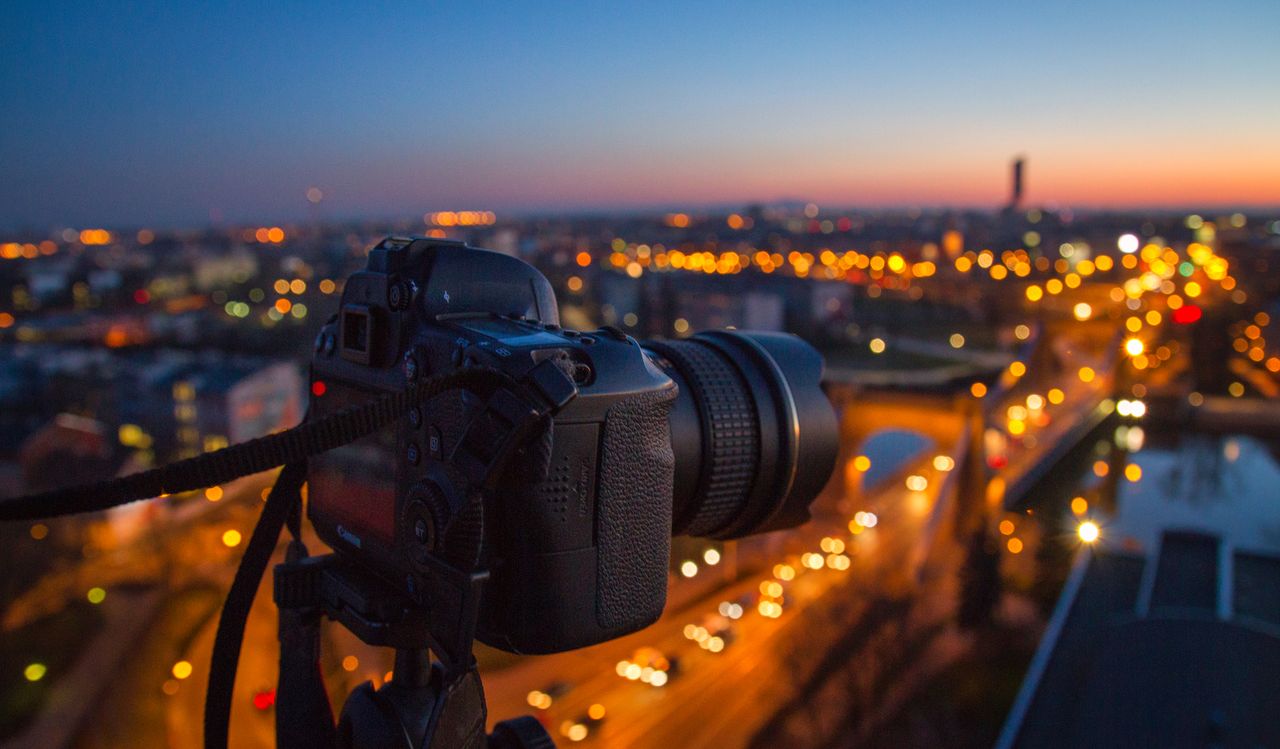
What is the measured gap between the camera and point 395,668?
52cm

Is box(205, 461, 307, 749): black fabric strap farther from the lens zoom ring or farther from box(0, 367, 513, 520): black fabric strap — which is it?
the lens zoom ring

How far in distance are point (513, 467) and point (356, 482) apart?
0.16 meters

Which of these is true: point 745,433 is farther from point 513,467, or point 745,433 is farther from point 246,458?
point 246,458

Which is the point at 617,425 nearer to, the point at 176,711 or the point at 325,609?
the point at 325,609

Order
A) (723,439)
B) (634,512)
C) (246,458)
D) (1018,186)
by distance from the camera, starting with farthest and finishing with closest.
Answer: (1018,186) → (723,439) → (634,512) → (246,458)

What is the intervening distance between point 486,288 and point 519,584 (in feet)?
0.65

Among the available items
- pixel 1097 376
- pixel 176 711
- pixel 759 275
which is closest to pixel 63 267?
pixel 759 275

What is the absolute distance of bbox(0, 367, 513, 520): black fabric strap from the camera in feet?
1.16

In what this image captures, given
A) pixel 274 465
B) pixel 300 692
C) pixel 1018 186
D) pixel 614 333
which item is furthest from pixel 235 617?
pixel 1018 186

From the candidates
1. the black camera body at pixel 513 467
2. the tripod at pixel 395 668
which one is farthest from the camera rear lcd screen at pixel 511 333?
the tripod at pixel 395 668

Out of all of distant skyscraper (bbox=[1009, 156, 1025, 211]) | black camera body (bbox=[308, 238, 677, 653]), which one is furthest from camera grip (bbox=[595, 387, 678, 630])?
distant skyscraper (bbox=[1009, 156, 1025, 211])

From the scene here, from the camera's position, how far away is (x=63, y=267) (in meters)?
8.15

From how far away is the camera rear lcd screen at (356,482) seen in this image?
1.69ft

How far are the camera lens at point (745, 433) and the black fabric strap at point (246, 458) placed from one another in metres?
0.20
